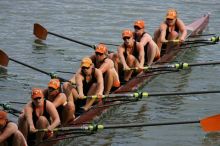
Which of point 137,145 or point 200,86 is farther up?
point 200,86

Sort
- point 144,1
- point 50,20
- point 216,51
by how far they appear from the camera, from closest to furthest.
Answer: point 216,51
point 50,20
point 144,1

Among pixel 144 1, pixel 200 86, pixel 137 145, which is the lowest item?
pixel 137 145

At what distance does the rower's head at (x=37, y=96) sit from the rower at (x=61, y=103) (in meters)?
0.65

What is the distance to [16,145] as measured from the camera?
11.4 metres

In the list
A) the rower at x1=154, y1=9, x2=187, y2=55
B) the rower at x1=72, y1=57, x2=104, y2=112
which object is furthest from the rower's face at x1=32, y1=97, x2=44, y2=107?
the rower at x1=154, y1=9, x2=187, y2=55

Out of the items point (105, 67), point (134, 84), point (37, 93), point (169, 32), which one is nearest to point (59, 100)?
point (37, 93)

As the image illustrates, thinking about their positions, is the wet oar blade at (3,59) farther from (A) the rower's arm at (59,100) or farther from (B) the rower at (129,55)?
(A) the rower's arm at (59,100)

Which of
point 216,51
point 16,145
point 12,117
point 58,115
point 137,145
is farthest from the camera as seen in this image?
point 216,51

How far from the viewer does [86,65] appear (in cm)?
1394

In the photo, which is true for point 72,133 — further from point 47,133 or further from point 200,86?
point 200,86

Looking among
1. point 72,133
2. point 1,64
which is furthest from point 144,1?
point 72,133

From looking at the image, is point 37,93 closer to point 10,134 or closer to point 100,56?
point 10,134

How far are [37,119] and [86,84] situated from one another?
2.33 metres

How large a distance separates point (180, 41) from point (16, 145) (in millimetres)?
8454
